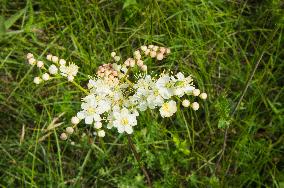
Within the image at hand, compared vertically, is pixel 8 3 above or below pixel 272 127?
above

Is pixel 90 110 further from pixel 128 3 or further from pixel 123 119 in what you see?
pixel 128 3

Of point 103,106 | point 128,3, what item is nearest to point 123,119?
point 103,106

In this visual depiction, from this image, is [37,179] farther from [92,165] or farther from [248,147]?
[248,147]

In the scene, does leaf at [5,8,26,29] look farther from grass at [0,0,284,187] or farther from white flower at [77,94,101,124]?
white flower at [77,94,101,124]

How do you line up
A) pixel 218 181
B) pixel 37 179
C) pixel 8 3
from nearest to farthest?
pixel 218 181, pixel 37 179, pixel 8 3

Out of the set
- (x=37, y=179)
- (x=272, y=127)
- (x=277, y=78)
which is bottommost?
Answer: (x=37, y=179)

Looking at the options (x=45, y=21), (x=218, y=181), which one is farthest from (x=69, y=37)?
(x=218, y=181)

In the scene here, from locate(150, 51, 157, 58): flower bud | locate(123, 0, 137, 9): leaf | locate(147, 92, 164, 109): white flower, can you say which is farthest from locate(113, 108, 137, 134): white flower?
locate(123, 0, 137, 9): leaf
